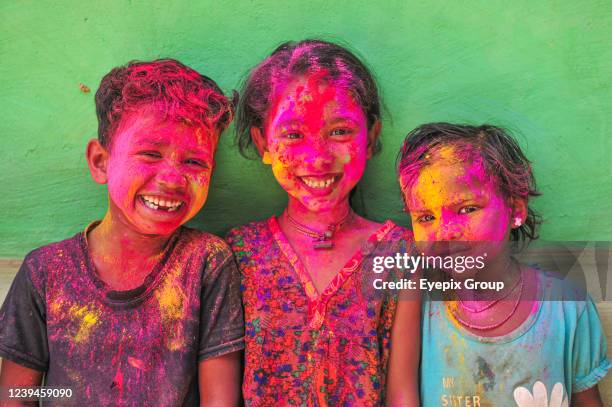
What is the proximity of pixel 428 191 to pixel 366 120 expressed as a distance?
36 centimetres

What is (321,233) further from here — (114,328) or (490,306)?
(114,328)

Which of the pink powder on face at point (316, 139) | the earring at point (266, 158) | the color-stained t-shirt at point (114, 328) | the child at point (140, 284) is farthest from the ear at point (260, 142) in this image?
the color-stained t-shirt at point (114, 328)

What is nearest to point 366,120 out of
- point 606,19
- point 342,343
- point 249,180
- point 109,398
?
point 249,180

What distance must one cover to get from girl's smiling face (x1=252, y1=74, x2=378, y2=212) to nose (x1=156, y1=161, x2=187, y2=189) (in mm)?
355

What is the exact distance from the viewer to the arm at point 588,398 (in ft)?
7.72

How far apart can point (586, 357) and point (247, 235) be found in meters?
1.27

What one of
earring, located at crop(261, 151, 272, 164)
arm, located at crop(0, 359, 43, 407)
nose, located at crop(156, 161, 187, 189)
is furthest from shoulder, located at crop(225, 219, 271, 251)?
arm, located at crop(0, 359, 43, 407)

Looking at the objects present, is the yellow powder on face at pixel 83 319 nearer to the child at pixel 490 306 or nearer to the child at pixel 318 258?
the child at pixel 318 258

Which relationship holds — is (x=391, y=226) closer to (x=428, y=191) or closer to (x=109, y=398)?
(x=428, y=191)

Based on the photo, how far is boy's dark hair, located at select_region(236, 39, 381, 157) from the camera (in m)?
2.40

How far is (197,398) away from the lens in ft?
7.54

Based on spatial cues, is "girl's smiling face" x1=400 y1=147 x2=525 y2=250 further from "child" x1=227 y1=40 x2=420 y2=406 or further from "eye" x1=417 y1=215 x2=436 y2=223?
"child" x1=227 y1=40 x2=420 y2=406

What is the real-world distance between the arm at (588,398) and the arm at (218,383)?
3.89ft

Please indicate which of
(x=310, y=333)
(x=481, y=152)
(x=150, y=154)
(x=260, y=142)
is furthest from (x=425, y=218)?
(x=150, y=154)
